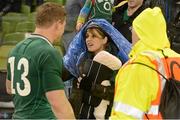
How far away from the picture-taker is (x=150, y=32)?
287 cm

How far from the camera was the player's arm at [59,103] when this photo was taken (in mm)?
3391

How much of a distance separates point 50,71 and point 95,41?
1.06 m

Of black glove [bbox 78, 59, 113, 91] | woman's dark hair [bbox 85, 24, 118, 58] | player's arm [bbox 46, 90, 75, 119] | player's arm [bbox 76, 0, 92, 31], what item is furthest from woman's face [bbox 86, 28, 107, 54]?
player's arm [bbox 76, 0, 92, 31]

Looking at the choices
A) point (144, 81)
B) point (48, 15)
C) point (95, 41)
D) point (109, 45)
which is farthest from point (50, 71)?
point (109, 45)

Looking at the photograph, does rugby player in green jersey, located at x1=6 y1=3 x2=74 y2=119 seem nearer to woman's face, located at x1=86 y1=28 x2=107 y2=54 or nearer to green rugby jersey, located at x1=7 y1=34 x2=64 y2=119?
green rugby jersey, located at x1=7 y1=34 x2=64 y2=119

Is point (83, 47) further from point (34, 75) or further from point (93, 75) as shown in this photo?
point (34, 75)

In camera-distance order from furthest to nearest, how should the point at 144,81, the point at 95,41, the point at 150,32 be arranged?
the point at 95,41 → the point at 150,32 → the point at 144,81

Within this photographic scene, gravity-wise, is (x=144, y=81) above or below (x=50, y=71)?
above

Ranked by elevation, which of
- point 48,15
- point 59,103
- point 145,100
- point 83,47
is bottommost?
point 59,103

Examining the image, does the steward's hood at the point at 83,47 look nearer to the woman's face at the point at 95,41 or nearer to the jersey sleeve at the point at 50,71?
the woman's face at the point at 95,41

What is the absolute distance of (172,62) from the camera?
280 cm

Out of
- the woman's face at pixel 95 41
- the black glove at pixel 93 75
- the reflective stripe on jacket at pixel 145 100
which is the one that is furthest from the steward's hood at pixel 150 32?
the woman's face at pixel 95 41

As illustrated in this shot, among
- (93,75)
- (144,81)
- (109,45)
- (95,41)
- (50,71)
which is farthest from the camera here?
(109,45)

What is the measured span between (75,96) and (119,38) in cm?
73
